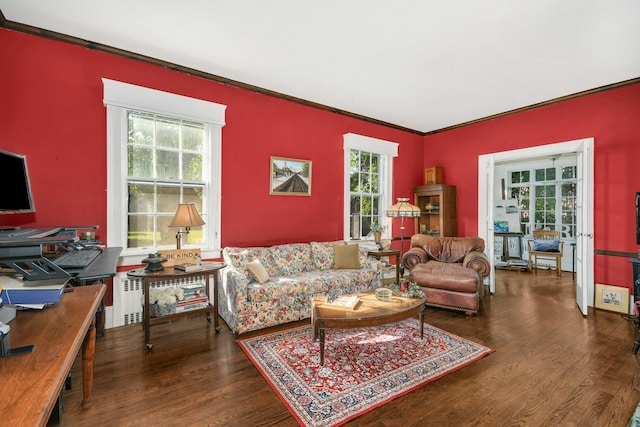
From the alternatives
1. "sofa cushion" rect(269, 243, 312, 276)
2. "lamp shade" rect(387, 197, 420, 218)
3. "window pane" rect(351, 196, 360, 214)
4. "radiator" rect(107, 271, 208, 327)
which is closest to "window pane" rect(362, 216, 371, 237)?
"window pane" rect(351, 196, 360, 214)

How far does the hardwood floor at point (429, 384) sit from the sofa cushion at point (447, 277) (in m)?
0.50

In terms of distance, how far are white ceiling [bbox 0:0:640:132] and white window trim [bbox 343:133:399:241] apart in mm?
992

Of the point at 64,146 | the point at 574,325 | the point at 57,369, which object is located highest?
the point at 64,146

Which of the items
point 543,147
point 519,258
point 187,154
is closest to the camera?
point 187,154

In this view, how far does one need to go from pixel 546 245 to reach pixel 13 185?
8.01m

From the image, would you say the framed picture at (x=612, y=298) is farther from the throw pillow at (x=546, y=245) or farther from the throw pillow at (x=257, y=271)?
the throw pillow at (x=257, y=271)

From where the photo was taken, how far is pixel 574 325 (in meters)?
3.47

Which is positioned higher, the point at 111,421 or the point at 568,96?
the point at 568,96

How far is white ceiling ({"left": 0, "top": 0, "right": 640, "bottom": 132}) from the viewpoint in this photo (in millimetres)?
2521

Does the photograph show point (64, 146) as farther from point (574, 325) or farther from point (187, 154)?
point (574, 325)

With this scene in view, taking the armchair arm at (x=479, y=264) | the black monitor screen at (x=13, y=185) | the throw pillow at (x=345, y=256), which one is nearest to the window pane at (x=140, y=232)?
the black monitor screen at (x=13, y=185)

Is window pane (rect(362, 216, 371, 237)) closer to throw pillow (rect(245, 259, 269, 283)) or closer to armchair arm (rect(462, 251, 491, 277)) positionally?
armchair arm (rect(462, 251, 491, 277))

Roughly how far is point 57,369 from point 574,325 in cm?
454

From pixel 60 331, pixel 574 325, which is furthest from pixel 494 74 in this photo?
pixel 60 331
